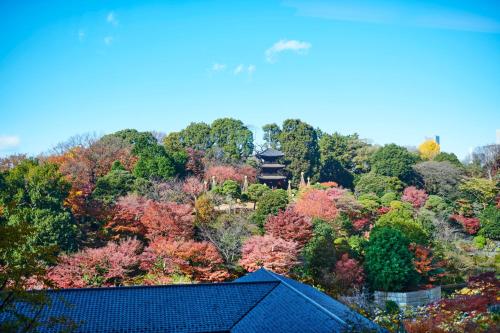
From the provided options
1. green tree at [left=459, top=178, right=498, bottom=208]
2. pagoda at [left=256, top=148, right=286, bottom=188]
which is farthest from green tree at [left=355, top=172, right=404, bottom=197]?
pagoda at [left=256, top=148, right=286, bottom=188]

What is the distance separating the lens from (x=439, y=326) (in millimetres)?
13422

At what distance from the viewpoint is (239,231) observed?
20.1 metres

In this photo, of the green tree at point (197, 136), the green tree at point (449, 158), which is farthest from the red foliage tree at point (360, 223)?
the green tree at point (197, 136)

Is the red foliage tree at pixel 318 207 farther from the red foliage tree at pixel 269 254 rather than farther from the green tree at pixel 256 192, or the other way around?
the red foliage tree at pixel 269 254

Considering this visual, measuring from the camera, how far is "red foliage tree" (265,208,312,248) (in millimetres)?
19516

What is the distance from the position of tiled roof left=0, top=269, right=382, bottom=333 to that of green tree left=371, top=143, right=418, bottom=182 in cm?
2442

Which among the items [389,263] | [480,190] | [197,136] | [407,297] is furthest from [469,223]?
[197,136]

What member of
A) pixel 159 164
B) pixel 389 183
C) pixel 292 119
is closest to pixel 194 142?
pixel 292 119

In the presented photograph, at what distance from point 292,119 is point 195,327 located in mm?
28918

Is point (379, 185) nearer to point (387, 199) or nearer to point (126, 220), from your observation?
→ point (387, 199)

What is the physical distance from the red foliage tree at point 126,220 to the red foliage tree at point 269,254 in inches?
195

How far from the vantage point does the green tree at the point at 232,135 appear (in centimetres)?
3994

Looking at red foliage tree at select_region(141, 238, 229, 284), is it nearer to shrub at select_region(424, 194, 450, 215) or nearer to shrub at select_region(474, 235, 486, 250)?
shrub at select_region(474, 235, 486, 250)

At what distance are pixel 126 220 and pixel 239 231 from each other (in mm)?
5051
